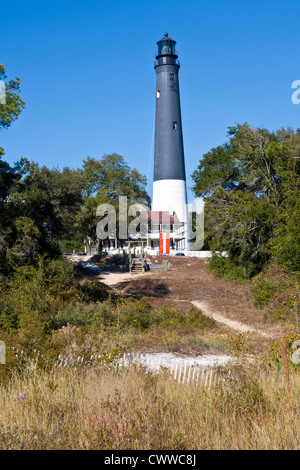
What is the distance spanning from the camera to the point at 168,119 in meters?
47.0

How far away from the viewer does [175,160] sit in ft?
156

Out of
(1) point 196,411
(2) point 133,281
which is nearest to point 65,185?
(2) point 133,281

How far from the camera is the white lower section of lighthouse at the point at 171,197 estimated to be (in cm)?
4844

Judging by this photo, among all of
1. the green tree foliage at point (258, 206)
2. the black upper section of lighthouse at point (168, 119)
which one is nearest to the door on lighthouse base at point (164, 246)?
the black upper section of lighthouse at point (168, 119)

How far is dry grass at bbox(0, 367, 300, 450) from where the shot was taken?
416cm

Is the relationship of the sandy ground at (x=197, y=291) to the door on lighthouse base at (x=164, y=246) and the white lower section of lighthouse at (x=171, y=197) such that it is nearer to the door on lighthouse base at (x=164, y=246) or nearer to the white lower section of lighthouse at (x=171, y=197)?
the door on lighthouse base at (x=164, y=246)

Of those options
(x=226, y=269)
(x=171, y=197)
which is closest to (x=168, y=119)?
(x=171, y=197)

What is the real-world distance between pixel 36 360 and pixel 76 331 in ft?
7.37

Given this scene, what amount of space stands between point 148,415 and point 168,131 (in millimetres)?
44506

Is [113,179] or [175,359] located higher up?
[113,179]

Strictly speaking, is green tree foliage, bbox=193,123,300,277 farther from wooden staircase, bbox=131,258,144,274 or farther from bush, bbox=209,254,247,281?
wooden staircase, bbox=131,258,144,274

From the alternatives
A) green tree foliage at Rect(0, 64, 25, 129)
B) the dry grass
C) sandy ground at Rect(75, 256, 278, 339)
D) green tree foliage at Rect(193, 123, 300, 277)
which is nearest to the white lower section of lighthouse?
sandy ground at Rect(75, 256, 278, 339)

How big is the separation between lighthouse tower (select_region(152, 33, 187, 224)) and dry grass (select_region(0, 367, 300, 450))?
4292 centimetres

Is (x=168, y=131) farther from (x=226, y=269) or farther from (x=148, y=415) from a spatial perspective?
(x=148, y=415)
